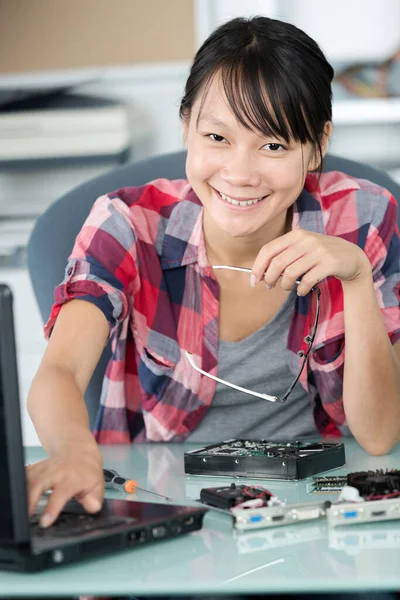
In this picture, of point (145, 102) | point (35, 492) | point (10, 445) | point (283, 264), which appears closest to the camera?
point (10, 445)

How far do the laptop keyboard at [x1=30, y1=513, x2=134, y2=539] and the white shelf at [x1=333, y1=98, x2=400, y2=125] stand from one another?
1.93 meters

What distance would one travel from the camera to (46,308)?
60.1 inches

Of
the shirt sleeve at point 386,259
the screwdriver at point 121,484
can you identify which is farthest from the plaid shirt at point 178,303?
the screwdriver at point 121,484

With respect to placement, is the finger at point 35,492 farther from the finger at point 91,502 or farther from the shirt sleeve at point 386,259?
the shirt sleeve at point 386,259

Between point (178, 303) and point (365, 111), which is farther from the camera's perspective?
point (365, 111)

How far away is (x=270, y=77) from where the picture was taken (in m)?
1.22

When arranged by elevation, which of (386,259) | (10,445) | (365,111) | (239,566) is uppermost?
(365,111)

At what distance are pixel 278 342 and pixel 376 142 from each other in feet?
4.55

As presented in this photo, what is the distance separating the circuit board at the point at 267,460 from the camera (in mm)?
1018

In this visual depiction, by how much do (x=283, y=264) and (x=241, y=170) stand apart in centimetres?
18

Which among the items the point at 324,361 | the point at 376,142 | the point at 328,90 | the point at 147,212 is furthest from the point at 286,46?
the point at 376,142

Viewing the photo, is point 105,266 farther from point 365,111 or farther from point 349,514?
point 365,111

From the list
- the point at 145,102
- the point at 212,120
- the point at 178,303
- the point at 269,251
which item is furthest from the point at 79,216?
the point at 145,102

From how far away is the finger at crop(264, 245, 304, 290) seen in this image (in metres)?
1.12
